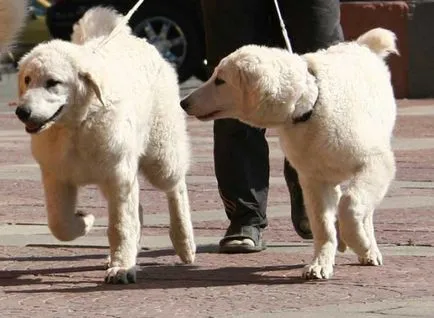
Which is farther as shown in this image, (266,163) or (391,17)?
(391,17)

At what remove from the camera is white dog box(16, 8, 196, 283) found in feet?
22.1

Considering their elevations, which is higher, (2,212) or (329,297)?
(329,297)

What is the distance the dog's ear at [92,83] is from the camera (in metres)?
6.75

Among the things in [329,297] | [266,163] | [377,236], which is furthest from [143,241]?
[329,297]

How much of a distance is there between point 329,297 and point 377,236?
1.80 meters

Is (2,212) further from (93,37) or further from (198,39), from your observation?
(198,39)

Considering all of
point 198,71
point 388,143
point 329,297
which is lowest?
point 198,71

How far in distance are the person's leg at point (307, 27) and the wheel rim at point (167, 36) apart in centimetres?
1057

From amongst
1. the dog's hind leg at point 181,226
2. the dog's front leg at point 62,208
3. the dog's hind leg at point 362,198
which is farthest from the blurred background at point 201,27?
the dog's hind leg at point 362,198

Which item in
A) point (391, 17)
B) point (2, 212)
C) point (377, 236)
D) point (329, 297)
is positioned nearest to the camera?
point (329, 297)

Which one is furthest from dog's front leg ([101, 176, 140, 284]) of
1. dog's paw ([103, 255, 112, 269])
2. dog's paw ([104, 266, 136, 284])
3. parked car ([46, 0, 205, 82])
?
parked car ([46, 0, 205, 82])

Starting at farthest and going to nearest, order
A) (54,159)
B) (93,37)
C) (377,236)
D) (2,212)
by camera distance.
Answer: (2,212) < (377,236) < (93,37) < (54,159)

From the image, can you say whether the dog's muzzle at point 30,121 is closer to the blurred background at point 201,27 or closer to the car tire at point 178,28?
the blurred background at point 201,27

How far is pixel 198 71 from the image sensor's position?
19.0 meters
